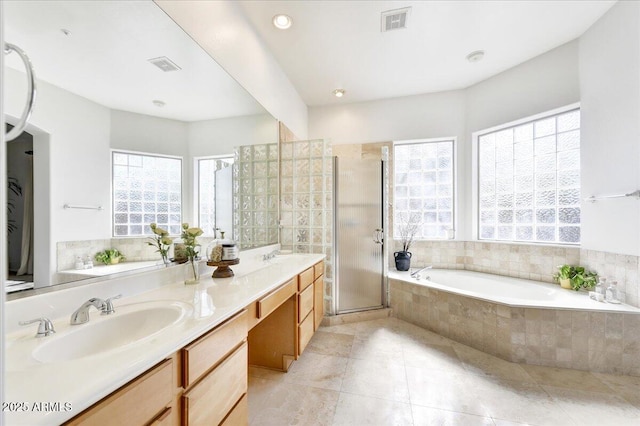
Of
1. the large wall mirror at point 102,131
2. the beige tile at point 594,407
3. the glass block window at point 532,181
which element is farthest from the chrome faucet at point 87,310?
the glass block window at point 532,181

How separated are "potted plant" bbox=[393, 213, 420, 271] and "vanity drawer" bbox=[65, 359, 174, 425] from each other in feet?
9.89

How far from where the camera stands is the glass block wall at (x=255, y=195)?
6.91ft

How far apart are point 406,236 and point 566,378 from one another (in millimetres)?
1965

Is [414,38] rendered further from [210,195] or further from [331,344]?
[331,344]

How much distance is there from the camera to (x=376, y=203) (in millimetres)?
3178

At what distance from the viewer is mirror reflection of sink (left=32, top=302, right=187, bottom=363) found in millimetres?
769

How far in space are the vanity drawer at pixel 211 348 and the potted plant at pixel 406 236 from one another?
2600 mm

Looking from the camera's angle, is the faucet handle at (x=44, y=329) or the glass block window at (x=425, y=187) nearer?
the faucet handle at (x=44, y=329)

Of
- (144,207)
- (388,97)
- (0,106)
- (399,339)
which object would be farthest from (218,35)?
(399,339)

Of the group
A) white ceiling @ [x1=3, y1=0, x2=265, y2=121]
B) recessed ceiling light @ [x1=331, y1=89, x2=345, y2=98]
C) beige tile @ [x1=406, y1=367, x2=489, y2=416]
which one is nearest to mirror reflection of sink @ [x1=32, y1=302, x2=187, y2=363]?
white ceiling @ [x1=3, y1=0, x2=265, y2=121]

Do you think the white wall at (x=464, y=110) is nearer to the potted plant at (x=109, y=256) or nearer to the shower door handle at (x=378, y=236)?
the shower door handle at (x=378, y=236)

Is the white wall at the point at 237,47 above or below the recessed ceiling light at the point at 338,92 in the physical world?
below

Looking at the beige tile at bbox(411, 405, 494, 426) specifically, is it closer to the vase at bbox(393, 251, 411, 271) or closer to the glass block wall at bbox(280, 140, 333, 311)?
the glass block wall at bbox(280, 140, 333, 311)

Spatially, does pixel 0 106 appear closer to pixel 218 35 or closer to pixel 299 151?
pixel 218 35
